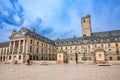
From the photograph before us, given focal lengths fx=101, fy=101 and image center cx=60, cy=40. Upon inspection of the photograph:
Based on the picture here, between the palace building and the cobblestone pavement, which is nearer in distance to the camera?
the cobblestone pavement

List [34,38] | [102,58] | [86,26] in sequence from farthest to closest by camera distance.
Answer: [86,26], [34,38], [102,58]

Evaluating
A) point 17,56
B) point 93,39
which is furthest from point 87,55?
point 17,56

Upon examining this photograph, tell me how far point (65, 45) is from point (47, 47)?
1073 centimetres

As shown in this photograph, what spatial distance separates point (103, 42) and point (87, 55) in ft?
35.6

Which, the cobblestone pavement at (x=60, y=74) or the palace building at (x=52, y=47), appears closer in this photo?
the cobblestone pavement at (x=60, y=74)

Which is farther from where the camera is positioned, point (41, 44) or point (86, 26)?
point (86, 26)

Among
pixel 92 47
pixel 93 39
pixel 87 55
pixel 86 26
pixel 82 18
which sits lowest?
pixel 87 55

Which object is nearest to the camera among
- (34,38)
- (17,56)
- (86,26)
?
(17,56)

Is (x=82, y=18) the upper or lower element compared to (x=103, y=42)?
upper

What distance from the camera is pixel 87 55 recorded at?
48344 mm

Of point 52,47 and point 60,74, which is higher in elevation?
point 52,47

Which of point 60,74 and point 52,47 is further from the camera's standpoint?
point 52,47

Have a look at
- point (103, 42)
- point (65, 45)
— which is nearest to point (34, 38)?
point (65, 45)

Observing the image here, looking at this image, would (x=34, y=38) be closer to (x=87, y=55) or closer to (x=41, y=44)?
(x=41, y=44)
